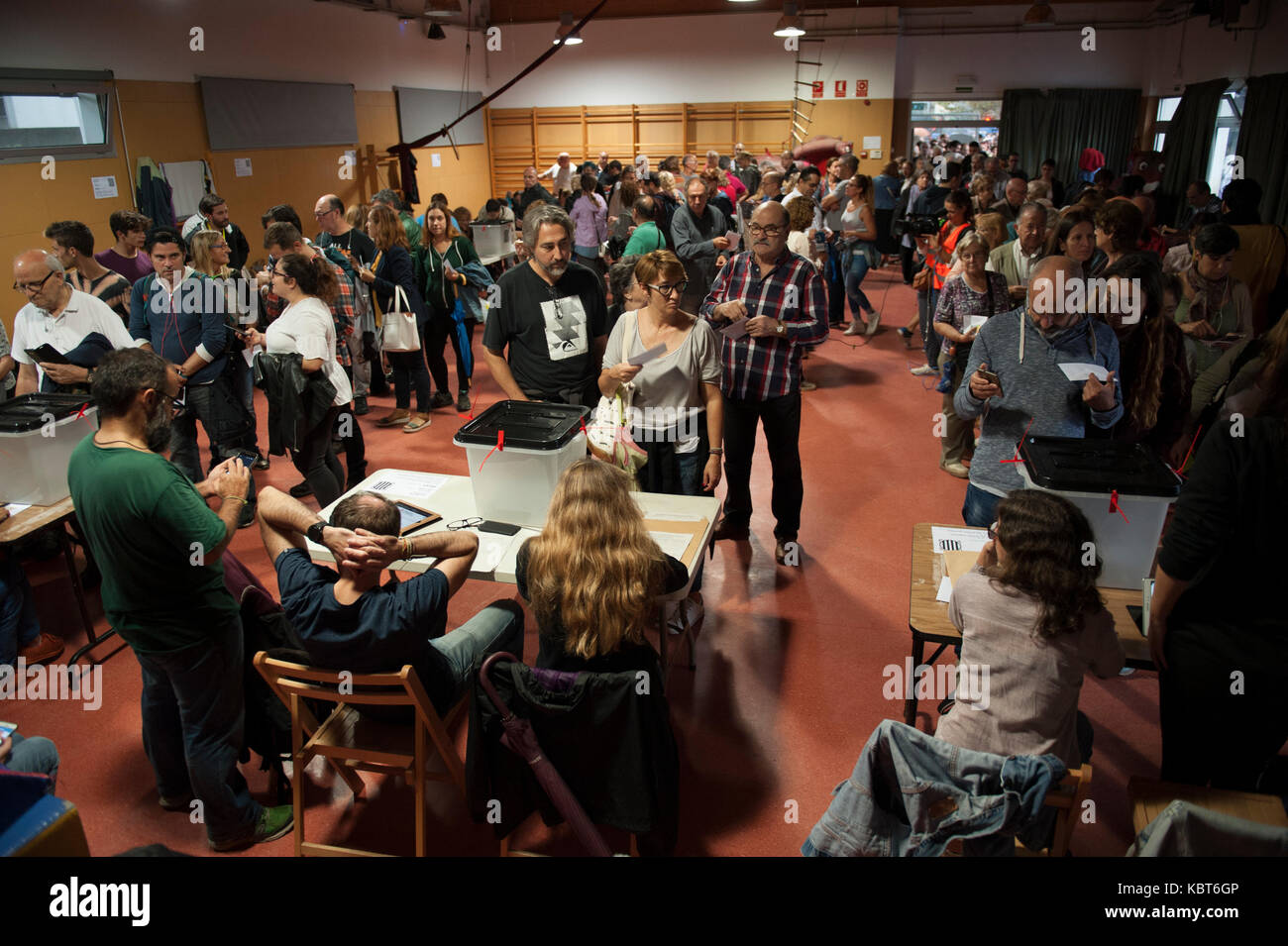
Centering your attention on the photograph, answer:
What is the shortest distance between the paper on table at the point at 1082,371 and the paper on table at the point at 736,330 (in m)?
1.40

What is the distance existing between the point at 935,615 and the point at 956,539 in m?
0.46

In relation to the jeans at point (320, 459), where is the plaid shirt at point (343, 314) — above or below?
above

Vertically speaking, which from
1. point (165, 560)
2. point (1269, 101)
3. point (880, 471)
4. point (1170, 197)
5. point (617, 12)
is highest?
point (617, 12)

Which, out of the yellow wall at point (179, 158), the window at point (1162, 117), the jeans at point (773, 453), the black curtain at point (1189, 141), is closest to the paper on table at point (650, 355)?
the jeans at point (773, 453)

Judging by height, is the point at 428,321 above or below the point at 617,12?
below

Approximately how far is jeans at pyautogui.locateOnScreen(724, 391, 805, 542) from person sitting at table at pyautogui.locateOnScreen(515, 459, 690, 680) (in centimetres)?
177

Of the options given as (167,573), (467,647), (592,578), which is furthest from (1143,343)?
(167,573)

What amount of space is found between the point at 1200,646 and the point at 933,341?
16.2ft

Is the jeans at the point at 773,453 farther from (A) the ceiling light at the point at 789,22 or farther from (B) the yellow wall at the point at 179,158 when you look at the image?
(A) the ceiling light at the point at 789,22

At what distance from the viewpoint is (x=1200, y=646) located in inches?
80.7

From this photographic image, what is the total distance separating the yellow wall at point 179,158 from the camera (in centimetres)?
674

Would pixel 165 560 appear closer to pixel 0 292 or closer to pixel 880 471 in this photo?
pixel 880 471
